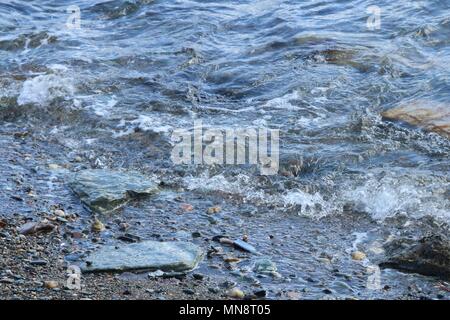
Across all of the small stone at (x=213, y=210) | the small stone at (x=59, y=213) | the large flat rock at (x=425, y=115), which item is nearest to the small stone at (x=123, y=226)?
the small stone at (x=59, y=213)

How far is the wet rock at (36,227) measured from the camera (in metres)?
5.48

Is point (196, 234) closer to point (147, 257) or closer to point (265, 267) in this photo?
point (147, 257)

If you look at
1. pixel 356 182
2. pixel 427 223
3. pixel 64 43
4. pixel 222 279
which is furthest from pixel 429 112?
pixel 64 43

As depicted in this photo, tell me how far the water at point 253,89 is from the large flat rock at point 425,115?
15 centimetres

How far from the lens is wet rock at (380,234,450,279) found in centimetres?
507

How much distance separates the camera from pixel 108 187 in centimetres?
639

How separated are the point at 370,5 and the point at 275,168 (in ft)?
21.5

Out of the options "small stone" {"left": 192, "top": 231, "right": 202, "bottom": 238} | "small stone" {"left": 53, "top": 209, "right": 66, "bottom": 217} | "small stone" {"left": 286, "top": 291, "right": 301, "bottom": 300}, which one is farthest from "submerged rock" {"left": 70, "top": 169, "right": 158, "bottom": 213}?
"small stone" {"left": 286, "top": 291, "right": 301, "bottom": 300}

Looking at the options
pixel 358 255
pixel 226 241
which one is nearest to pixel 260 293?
pixel 226 241

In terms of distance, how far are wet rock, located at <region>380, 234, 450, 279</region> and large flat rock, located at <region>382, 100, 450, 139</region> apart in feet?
8.45

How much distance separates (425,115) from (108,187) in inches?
156

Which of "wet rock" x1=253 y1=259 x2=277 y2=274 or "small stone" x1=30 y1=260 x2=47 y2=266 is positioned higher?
"small stone" x1=30 y1=260 x2=47 y2=266

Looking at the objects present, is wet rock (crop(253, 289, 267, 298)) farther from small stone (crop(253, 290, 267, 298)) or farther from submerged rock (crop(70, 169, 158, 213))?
submerged rock (crop(70, 169, 158, 213))
